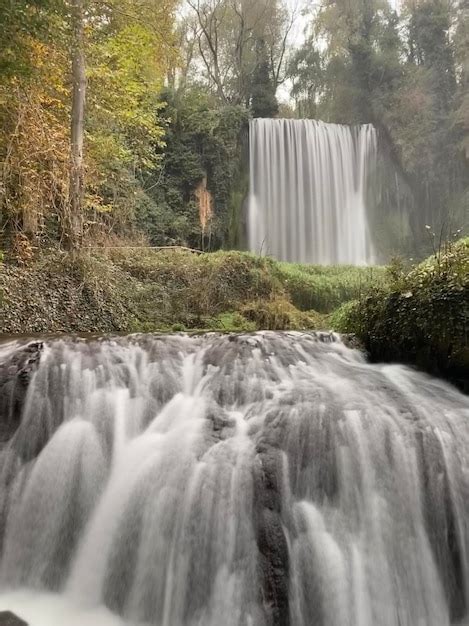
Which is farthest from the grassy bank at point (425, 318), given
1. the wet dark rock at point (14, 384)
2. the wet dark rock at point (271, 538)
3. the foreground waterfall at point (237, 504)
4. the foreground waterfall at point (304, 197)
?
the foreground waterfall at point (304, 197)

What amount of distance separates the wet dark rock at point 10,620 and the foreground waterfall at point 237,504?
2.3 inches

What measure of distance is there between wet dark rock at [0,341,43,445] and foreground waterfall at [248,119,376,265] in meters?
16.9

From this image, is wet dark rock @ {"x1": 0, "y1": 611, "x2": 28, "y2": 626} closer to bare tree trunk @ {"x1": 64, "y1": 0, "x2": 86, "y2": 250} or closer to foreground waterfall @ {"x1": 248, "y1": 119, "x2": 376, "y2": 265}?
bare tree trunk @ {"x1": 64, "y1": 0, "x2": 86, "y2": 250}

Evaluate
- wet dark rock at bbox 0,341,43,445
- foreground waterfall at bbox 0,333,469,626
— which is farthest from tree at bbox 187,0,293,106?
foreground waterfall at bbox 0,333,469,626

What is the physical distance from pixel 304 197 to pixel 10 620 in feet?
71.4

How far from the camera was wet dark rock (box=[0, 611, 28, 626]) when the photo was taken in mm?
3750

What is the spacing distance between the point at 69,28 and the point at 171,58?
7432 millimetres

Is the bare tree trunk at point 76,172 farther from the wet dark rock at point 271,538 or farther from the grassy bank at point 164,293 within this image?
the wet dark rock at point 271,538

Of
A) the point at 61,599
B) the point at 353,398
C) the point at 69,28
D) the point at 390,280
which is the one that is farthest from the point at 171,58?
the point at 61,599

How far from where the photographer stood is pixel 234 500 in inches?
163

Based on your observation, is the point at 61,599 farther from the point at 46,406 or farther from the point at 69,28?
the point at 69,28

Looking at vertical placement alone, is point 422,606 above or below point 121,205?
below

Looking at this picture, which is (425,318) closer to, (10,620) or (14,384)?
(14,384)

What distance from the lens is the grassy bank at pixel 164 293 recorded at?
31.7 feet
